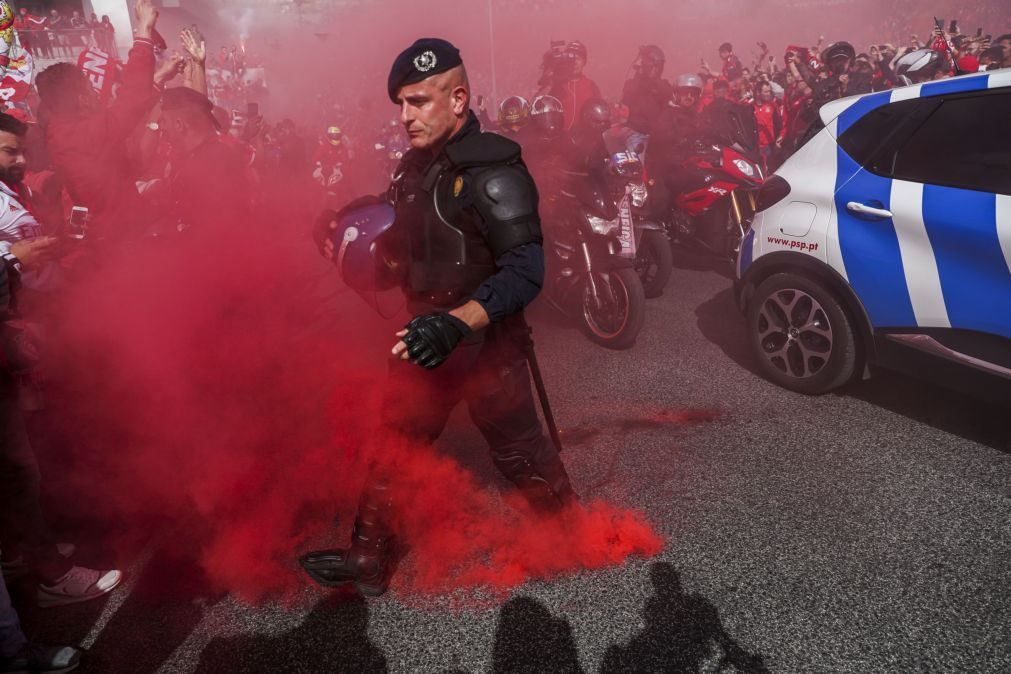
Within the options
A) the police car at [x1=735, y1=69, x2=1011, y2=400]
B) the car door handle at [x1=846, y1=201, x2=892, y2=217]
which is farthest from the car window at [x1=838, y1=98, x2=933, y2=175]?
the car door handle at [x1=846, y1=201, x2=892, y2=217]

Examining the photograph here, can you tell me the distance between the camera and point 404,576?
2.49m

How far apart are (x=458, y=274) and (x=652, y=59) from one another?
288 inches

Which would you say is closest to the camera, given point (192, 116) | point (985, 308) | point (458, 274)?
point (458, 274)

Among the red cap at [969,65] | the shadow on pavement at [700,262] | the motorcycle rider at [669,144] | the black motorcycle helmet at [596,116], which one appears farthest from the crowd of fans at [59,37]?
the red cap at [969,65]

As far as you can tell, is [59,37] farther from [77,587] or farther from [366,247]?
[366,247]

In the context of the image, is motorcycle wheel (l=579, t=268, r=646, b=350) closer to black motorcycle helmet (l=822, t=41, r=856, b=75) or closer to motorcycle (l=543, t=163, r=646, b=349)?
motorcycle (l=543, t=163, r=646, b=349)

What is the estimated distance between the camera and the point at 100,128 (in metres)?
3.87

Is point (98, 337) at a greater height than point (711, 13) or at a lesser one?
lesser

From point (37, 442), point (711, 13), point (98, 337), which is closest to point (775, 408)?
point (37, 442)

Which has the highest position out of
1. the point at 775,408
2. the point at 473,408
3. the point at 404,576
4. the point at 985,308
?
the point at 473,408

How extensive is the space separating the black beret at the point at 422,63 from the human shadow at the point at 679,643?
197 centimetres

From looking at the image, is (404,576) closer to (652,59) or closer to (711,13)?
(652,59)

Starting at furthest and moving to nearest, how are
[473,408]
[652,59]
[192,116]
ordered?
[652,59], [192,116], [473,408]

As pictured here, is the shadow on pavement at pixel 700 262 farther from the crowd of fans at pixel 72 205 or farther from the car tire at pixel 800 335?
the crowd of fans at pixel 72 205
